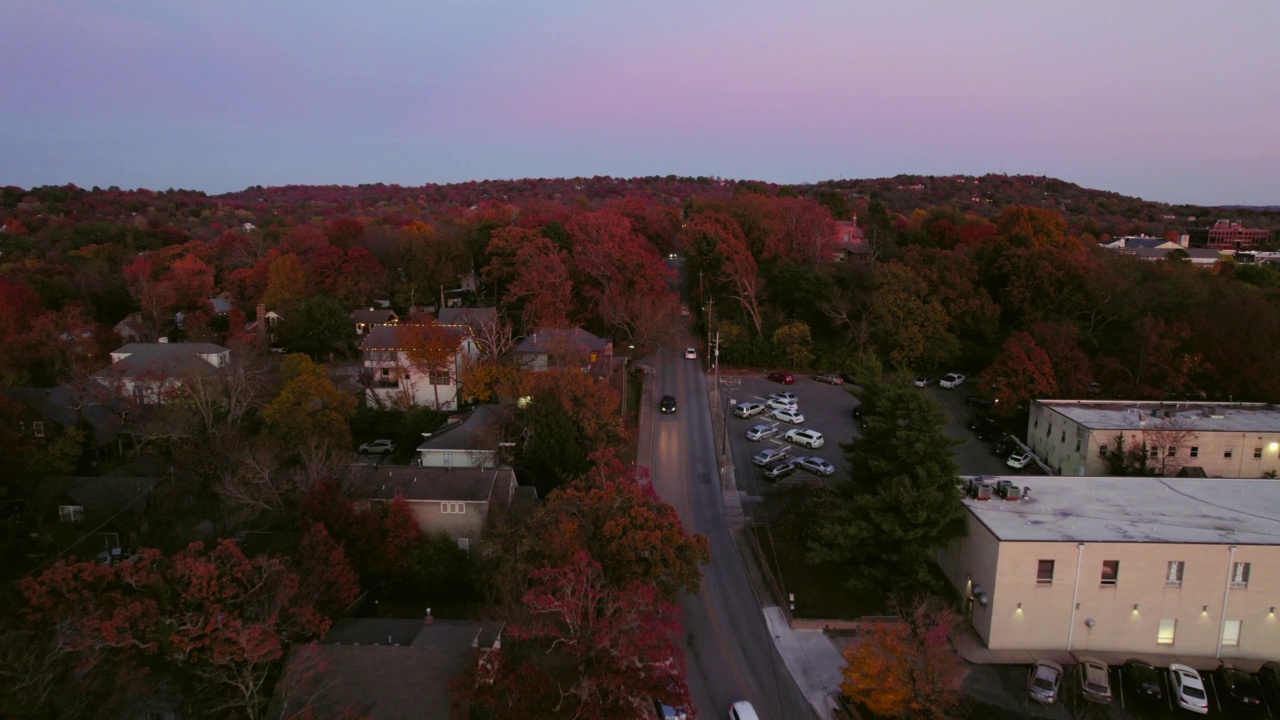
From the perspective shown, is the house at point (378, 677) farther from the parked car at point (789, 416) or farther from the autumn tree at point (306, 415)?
the parked car at point (789, 416)

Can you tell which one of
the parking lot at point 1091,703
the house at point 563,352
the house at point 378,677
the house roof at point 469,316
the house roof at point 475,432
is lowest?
the parking lot at point 1091,703

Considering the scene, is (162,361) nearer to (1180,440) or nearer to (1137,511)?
(1137,511)

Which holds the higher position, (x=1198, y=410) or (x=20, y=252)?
(x=20, y=252)

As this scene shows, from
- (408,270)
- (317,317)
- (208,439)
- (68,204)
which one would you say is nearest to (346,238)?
(408,270)

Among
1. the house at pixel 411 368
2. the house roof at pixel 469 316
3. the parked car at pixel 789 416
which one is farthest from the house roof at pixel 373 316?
the parked car at pixel 789 416

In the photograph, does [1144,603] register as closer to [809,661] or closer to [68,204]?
[809,661]

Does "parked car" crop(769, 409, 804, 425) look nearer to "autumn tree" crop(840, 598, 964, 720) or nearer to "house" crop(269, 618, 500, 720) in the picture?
"autumn tree" crop(840, 598, 964, 720)

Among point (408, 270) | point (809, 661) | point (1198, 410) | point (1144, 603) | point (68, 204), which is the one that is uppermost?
point (68, 204)
